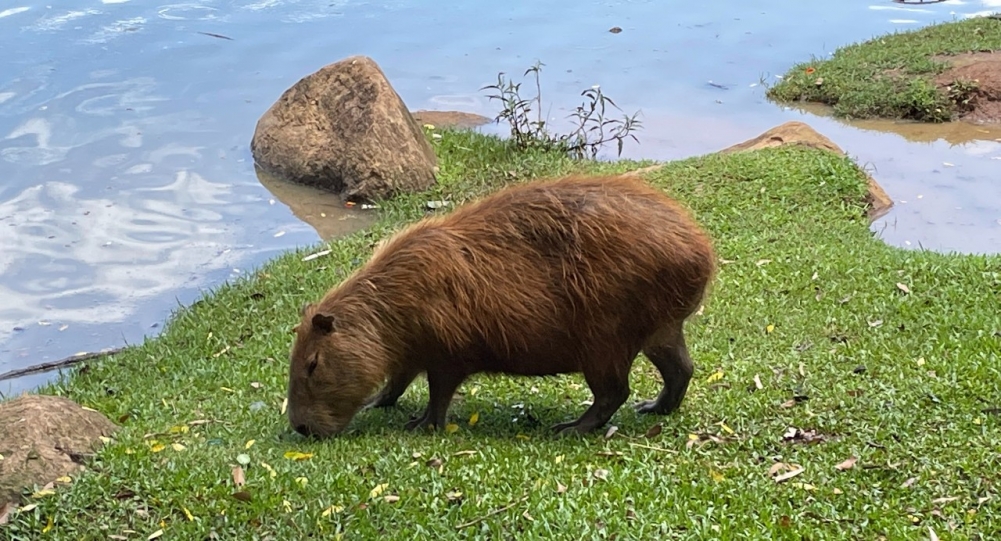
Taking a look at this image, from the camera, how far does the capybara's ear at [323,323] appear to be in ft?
14.4

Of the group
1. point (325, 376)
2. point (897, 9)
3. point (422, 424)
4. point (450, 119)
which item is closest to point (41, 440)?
point (325, 376)

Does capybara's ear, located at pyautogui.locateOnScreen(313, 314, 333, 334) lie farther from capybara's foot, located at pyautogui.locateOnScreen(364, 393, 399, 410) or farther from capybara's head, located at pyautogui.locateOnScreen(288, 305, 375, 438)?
capybara's foot, located at pyautogui.locateOnScreen(364, 393, 399, 410)

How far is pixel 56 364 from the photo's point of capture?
6125 mm

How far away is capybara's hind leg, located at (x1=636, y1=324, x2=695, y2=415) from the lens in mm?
4527

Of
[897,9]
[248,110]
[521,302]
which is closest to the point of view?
[521,302]

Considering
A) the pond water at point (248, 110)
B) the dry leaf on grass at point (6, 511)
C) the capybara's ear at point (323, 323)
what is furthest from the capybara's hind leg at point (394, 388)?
the pond water at point (248, 110)

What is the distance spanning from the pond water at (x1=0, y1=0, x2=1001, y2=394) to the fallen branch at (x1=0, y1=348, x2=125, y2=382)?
10cm

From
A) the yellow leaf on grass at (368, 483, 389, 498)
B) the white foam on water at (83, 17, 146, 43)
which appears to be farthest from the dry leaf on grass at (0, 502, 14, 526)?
the white foam on water at (83, 17, 146, 43)

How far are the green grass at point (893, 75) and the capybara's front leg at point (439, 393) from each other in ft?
23.5

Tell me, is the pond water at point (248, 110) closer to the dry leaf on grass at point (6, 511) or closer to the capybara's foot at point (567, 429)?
the dry leaf on grass at point (6, 511)

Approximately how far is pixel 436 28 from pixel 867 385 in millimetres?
9479

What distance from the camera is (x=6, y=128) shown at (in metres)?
9.59

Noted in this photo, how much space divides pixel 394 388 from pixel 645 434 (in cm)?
118

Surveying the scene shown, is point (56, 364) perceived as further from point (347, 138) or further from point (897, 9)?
point (897, 9)
